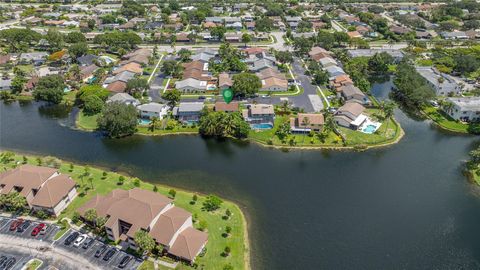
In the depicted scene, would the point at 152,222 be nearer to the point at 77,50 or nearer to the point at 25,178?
the point at 25,178

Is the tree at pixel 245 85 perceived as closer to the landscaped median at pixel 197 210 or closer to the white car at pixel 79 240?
the landscaped median at pixel 197 210

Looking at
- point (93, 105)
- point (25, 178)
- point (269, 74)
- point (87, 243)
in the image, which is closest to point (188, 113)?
point (93, 105)

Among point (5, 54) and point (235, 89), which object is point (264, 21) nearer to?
point (235, 89)

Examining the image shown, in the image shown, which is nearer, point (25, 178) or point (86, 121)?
point (25, 178)

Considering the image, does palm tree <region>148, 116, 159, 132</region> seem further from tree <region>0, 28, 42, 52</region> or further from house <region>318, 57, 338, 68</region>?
tree <region>0, 28, 42, 52</region>

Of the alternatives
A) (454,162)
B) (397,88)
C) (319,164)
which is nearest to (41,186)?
(319,164)

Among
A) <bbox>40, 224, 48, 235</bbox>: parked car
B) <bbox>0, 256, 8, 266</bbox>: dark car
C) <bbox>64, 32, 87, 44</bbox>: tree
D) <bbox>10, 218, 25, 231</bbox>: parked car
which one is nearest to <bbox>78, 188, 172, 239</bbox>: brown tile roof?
<bbox>40, 224, 48, 235</bbox>: parked car

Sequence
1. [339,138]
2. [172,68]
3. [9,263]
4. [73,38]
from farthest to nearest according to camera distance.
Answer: [73,38] < [172,68] < [339,138] < [9,263]
